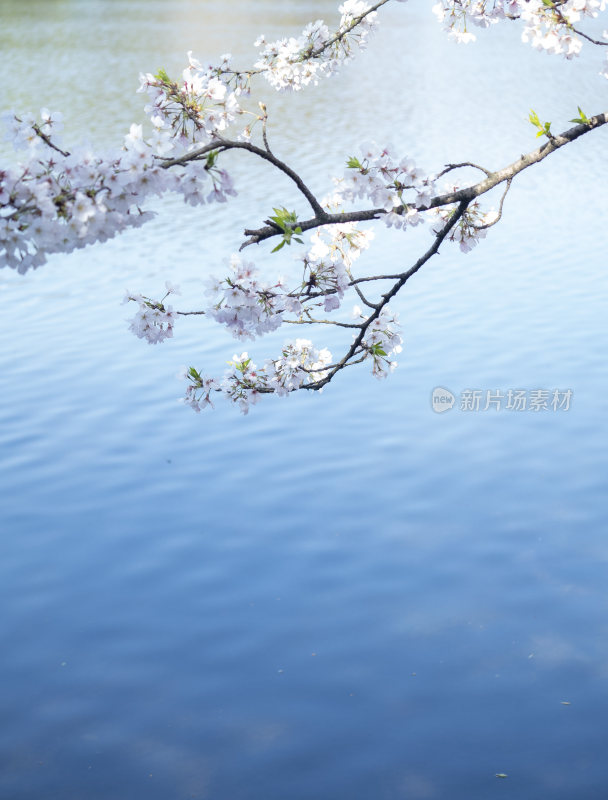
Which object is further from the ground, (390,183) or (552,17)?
(552,17)

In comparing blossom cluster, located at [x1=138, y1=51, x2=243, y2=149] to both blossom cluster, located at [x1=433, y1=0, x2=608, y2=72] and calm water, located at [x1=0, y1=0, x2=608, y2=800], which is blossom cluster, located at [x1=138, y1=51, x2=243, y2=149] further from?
calm water, located at [x1=0, y1=0, x2=608, y2=800]

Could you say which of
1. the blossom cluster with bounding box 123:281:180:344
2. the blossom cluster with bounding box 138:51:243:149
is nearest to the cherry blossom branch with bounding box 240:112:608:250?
the blossom cluster with bounding box 138:51:243:149

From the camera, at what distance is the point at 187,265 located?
50.5 ft

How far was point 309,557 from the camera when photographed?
7613 millimetres

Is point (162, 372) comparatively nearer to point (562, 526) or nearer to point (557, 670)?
point (562, 526)

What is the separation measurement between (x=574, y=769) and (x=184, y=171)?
3.85m

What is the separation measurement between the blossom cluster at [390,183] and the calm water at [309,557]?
120 inches

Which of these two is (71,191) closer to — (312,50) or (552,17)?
(552,17)

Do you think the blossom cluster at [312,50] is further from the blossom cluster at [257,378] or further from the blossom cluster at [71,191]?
the blossom cluster at [71,191]

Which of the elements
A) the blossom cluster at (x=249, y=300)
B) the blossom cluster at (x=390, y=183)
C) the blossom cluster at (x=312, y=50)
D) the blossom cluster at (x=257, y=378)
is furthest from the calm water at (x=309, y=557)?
the blossom cluster at (x=312, y=50)

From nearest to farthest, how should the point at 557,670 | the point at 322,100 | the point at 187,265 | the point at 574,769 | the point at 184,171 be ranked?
1. the point at 184,171
2. the point at 574,769
3. the point at 557,670
4. the point at 187,265
5. the point at 322,100

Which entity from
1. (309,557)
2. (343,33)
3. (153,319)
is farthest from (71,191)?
(309,557)

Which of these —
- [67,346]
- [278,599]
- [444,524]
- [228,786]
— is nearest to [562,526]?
[444,524]

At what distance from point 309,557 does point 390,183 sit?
11.9ft
